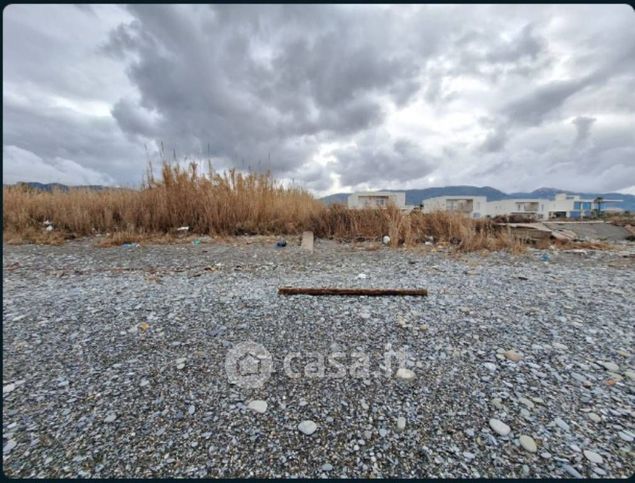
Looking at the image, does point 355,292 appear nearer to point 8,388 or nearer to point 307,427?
point 307,427

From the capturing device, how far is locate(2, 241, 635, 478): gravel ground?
866mm

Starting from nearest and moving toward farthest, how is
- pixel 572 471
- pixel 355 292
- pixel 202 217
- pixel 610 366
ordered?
A: 1. pixel 572 471
2. pixel 610 366
3. pixel 355 292
4. pixel 202 217

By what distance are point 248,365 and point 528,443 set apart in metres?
1.20

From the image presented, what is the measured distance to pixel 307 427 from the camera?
0.97 meters

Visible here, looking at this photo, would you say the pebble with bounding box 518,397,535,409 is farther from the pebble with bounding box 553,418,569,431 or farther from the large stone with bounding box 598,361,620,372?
the large stone with bounding box 598,361,620,372

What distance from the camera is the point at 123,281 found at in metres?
2.62

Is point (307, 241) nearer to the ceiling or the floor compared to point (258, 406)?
nearer to the ceiling

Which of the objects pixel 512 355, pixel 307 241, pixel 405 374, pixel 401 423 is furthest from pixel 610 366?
pixel 307 241

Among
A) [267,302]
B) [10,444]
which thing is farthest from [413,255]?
[10,444]

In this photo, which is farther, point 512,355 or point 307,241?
point 307,241

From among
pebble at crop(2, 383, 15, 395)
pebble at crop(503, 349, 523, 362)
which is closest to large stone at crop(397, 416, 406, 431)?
pebble at crop(503, 349, 523, 362)

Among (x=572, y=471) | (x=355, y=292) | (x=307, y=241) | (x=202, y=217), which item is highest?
(x=202, y=217)

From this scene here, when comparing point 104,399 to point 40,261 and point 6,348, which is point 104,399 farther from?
point 40,261

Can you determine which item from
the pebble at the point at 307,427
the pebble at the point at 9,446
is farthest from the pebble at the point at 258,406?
the pebble at the point at 9,446
